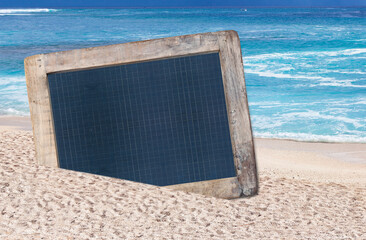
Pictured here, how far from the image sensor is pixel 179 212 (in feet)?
16.9

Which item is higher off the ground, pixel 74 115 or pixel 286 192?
pixel 74 115

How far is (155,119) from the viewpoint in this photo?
19.1 ft

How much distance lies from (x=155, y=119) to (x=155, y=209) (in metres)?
1.31

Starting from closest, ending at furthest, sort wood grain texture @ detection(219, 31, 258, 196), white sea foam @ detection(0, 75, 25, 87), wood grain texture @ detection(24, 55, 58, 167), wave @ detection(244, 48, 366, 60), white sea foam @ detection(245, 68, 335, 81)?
wood grain texture @ detection(219, 31, 258, 196) < wood grain texture @ detection(24, 55, 58, 167) < white sea foam @ detection(245, 68, 335, 81) < white sea foam @ detection(0, 75, 25, 87) < wave @ detection(244, 48, 366, 60)

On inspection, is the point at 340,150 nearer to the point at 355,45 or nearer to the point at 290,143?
the point at 290,143

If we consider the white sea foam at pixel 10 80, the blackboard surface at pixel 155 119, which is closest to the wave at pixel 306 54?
the white sea foam at pixel 10 80

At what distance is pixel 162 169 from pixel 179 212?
842mm

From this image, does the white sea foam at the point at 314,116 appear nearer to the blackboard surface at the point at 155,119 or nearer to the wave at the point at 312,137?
the wave at the point at 312,137

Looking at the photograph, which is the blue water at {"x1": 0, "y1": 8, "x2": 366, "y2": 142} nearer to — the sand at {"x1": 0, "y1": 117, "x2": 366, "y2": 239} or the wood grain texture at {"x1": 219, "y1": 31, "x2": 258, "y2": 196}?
the sand at {"x1": 0, "y1": 117, "x2": 366, "y2": 239}

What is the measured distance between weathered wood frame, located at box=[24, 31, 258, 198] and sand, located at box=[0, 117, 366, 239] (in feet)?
0.84

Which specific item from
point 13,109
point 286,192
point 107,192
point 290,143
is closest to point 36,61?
point 107,192

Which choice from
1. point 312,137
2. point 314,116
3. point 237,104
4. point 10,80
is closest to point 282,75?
point 314,116

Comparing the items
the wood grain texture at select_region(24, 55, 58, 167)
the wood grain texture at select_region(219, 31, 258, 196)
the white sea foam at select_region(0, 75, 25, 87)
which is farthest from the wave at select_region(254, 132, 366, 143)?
the white sea foam at select_region(0, 75, 25, 87)

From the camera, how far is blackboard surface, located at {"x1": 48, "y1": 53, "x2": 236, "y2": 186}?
5.78 m
